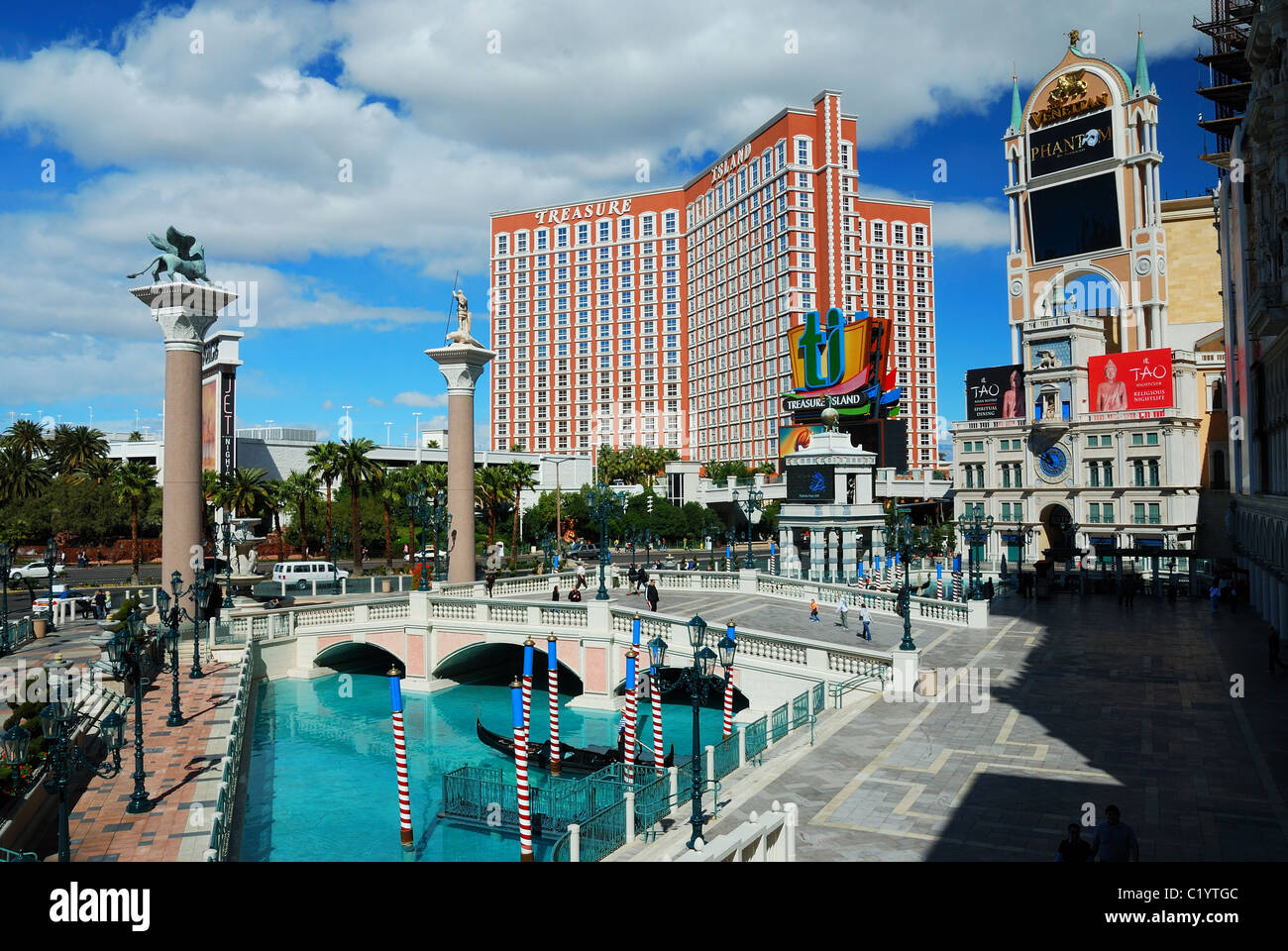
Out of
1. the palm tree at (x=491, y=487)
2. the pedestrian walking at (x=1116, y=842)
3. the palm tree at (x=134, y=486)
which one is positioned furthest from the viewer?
the palm tree at (x=491, y=487)

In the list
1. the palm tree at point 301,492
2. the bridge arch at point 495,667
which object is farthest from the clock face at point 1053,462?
the palm tree at point 301,492

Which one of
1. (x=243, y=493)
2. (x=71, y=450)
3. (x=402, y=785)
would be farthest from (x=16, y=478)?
(x=402, y=785)

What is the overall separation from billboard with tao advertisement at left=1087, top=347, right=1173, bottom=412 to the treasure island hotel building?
146ft

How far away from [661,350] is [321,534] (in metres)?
75.2

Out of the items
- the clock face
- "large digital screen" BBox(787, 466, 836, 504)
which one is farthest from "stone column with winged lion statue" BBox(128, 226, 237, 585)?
the clock face

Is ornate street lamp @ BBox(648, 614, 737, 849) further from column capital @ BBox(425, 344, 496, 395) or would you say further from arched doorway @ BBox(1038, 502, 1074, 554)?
arched doorway @ BBox(1038, 502, 1074, 554)

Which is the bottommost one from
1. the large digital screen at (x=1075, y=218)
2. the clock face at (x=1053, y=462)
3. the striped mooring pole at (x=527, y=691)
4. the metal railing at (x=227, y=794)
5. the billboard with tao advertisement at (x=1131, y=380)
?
the metal railing at (x=227, y=794)

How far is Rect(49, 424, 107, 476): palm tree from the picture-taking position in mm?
82438

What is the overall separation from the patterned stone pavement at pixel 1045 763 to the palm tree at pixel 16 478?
79.6m

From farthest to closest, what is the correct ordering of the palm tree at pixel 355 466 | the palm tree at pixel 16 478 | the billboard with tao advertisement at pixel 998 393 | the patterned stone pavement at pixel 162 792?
the billboard with tao advertisement at pixel 998 393
the palm tree at pixel 16 478
the palm tree at pixel 355 466
the patterned stone pavement at pixel 162 792

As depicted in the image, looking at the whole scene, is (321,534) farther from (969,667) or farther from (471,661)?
(969,667)

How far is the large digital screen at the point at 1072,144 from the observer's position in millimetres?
84250

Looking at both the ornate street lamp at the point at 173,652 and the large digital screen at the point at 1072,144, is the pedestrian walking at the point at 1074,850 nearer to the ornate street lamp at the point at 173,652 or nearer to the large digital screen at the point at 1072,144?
the ornate street lamp at the point at 173,652
